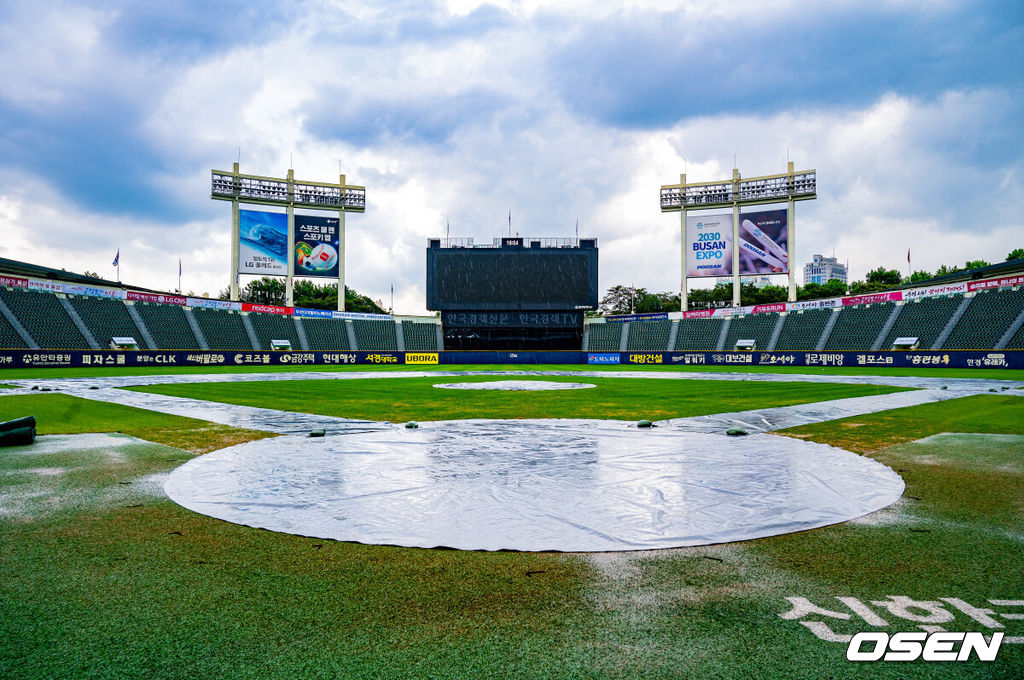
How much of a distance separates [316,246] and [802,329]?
149 ft

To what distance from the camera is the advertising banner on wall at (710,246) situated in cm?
4897

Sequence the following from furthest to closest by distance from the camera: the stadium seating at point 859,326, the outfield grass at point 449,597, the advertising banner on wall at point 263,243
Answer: the advertising banner on wall at point 263,243 < the stadium seating at point 859,326 < the outfield grass at point 449,597

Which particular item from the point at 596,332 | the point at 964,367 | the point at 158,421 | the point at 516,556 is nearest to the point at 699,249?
the point at 596,332

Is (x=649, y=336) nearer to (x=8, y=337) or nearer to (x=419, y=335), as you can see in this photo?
(x=419, y=335)

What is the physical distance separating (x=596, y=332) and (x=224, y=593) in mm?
57842

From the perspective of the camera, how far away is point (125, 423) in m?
10.7

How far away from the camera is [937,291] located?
41.0 m

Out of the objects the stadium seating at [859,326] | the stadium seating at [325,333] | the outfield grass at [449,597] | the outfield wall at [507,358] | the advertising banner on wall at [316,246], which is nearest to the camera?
the outfield grass at [449,597]

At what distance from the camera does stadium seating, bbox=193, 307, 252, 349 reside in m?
46.6

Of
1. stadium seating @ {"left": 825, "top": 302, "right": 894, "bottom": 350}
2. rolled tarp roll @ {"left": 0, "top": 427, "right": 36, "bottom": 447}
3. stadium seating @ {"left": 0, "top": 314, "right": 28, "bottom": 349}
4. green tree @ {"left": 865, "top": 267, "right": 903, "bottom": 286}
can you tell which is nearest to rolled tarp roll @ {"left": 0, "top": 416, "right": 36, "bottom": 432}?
rolled tarp roll @ {"left": 0, "top": 427, "right": 36, "bottom": 447}

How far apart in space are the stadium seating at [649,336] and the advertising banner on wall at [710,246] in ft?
24.1

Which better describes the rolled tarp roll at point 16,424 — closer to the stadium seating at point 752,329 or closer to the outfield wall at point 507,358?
the outfield wall at point 507,358

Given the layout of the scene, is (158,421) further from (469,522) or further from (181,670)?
(181,670)

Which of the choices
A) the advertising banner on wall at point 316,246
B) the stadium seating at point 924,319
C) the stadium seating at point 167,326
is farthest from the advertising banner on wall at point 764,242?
the stadium seating at point 167,326
